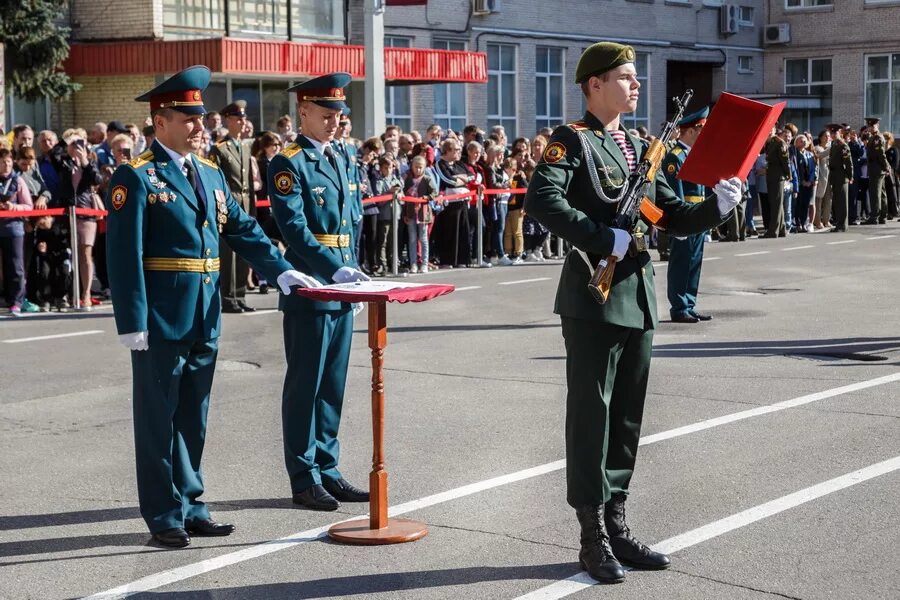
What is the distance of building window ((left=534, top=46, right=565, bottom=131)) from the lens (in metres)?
36.2

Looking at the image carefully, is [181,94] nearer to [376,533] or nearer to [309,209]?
[309,209]

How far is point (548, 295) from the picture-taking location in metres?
16.3

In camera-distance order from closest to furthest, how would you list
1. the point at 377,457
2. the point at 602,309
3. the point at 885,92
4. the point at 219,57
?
the point at 602,309, the point at 377,457, the point at 219,57, the point at 885,92

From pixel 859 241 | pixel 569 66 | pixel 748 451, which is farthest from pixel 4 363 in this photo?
pixel 569 66

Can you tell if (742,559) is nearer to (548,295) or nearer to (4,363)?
(4,363)

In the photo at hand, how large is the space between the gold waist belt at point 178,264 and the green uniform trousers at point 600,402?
1611 mm

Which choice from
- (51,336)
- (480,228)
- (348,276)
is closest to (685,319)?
(51,336)

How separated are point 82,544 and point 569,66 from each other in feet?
105

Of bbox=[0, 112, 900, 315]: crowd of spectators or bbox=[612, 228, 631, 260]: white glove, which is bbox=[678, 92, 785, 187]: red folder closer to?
bbox=[612, 228, 631, 260]: white glove

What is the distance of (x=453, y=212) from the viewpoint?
20094mm

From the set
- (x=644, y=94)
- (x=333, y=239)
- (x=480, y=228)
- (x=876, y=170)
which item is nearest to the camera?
(x=333, y=239)

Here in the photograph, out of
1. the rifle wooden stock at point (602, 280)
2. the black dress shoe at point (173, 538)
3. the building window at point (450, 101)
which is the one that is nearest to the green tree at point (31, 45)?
the building window at point (450, 101)

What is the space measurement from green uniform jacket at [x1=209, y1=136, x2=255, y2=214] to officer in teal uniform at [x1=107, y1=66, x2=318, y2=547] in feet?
28.0

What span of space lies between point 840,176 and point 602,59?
23.3 m
